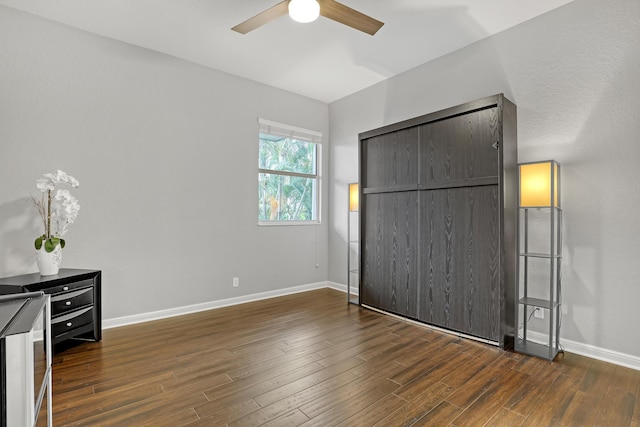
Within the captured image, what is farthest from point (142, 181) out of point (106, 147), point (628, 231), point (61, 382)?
point (628, 231)

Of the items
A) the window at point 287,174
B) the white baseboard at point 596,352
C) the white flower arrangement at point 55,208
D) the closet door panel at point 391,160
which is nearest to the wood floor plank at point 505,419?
the white baseboard at point 596,352

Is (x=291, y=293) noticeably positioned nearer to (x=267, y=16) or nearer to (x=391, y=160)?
(x=391, y=160)

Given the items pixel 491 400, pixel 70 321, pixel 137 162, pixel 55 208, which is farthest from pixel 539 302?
pixel 55 208

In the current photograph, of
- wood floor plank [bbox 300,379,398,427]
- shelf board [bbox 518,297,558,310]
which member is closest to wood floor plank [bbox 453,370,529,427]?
wood floor plank [bbox 300,379,398,427]

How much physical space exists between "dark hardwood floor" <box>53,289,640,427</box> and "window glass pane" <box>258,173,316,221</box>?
6.10 feet

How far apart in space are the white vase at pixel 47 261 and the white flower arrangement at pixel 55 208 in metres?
0.03

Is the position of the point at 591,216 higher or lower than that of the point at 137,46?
lower

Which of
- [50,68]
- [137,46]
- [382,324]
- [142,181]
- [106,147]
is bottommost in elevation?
[382,324]

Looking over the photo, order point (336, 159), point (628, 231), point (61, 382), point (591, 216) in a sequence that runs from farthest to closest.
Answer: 1. point (336, 159)
2. point (591, 216)
3. point (628, 231)
4. point (61, 382)

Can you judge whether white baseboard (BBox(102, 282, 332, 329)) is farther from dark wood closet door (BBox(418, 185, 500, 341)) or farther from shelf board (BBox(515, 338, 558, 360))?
shelf board (BBox(515, 338, 558, 360))

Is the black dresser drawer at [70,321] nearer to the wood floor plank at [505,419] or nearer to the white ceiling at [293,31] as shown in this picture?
the white ceiling at [293,31]

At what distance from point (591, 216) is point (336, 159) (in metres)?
3.35

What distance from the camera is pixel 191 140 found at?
3998mm

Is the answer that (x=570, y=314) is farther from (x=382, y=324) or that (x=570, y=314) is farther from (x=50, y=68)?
(x=50, y=68)
